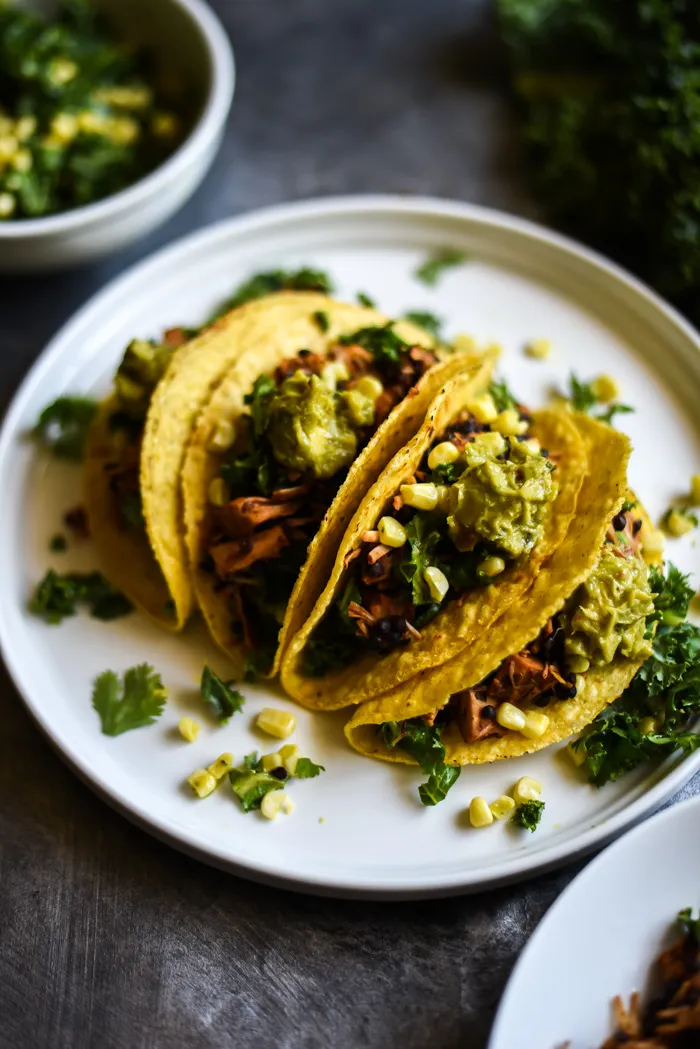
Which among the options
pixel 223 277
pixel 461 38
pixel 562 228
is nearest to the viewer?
pixel 223 277

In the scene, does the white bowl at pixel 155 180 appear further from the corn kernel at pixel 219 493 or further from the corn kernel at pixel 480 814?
the corn kernel at pixel 480 814

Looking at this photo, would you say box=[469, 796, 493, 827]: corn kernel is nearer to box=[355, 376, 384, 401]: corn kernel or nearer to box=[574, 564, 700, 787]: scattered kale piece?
box=[574, 564, 700, 787]: scattered kale piece

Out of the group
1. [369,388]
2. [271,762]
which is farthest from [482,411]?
[271,762]

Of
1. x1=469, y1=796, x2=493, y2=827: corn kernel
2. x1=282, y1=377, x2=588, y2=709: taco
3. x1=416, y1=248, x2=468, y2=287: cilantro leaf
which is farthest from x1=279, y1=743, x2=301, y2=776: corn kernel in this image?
x1=416, y1=248, x2=468, y2=287: cilantro leaf

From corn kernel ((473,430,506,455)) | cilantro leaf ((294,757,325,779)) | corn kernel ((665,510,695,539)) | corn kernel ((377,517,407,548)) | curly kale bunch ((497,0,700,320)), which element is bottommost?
cilantro leaf ((294,757,325,779))

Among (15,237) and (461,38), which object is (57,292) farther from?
(461,38)

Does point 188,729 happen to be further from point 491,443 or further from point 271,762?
point 491,443

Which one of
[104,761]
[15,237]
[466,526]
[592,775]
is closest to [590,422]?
[466,526]
